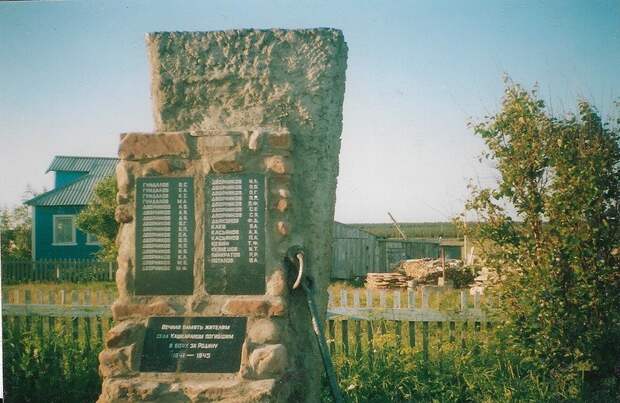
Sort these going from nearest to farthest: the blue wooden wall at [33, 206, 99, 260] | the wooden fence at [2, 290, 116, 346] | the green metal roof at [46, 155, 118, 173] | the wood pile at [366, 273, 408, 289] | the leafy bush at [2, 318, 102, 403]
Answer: the leafy bush at [2, 318, 102, 403] < the wooden fence at [2, 290, 116, 346] < the wood pile at [366, 273, 408, 289] < the blue wooden wall at [33, 206, 99, 260] < the green metal roof at [46, 155, 118, 173]

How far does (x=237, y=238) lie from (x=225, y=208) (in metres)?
0.20

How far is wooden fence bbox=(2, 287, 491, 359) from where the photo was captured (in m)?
5.23

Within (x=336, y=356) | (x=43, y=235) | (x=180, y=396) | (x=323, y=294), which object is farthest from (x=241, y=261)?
(x=43, y=235)

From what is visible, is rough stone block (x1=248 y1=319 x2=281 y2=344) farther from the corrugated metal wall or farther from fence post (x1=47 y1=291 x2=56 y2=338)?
the corrugated metal wall

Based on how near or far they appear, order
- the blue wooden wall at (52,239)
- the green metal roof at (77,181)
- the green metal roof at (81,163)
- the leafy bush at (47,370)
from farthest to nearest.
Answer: the green metal roof at (81,163) → the green metal roof at (77,181) → the blue wooden wall at (52,239) → the leafy bush at (47,370)

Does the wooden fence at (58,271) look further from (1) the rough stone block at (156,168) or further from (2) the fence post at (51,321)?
(1) the rough stone block at (156,168)

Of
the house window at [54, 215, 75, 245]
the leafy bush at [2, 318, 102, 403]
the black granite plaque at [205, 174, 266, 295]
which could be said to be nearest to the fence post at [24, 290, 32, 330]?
the leafy bush at [2, 318, 102, 403]

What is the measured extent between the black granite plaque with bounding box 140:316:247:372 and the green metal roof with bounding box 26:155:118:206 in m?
14.3

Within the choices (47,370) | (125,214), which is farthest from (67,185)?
(125,214)

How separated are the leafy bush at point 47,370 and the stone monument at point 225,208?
2023 millimetres

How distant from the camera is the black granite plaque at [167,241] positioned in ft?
10.5

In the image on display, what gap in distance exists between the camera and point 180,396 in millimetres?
2957

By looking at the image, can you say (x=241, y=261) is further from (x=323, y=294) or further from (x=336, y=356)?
(x=336, y=356)

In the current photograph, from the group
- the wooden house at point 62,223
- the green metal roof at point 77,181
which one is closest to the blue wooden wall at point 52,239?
the wooden house at point 62,223
